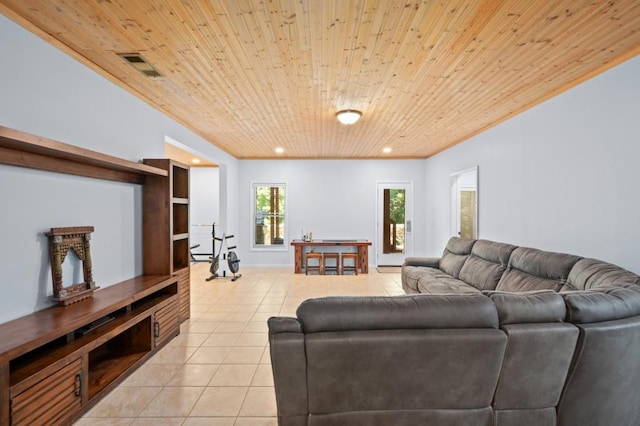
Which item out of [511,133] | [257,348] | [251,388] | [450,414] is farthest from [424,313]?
[511,133]

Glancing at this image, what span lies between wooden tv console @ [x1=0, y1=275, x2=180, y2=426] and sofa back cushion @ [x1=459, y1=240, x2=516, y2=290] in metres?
3.64

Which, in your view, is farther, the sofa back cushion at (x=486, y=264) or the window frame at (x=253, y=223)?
the window frame at (x=253, y=223)

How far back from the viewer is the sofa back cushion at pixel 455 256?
4.34 m

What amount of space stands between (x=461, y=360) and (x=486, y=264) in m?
2.65

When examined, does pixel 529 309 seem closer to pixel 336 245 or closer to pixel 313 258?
pixel 336 245

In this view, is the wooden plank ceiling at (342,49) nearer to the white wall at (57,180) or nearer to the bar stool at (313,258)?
the white wall at (57,180)

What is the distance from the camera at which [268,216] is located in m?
7.45

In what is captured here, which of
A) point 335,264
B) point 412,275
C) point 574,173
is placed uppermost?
point 574,173

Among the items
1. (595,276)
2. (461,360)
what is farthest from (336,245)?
(461,360)

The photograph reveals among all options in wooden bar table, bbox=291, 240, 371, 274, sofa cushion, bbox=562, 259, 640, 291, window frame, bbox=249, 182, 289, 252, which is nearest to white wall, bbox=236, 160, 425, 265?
window frame, bbox=249, 182, 289, 252

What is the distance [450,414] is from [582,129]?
9.64ft

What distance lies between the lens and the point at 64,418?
6.20 ft

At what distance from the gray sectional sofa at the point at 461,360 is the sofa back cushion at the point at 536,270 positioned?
111cm

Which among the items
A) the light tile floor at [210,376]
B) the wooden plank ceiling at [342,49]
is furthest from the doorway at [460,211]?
the light tile floor at [210,376]
